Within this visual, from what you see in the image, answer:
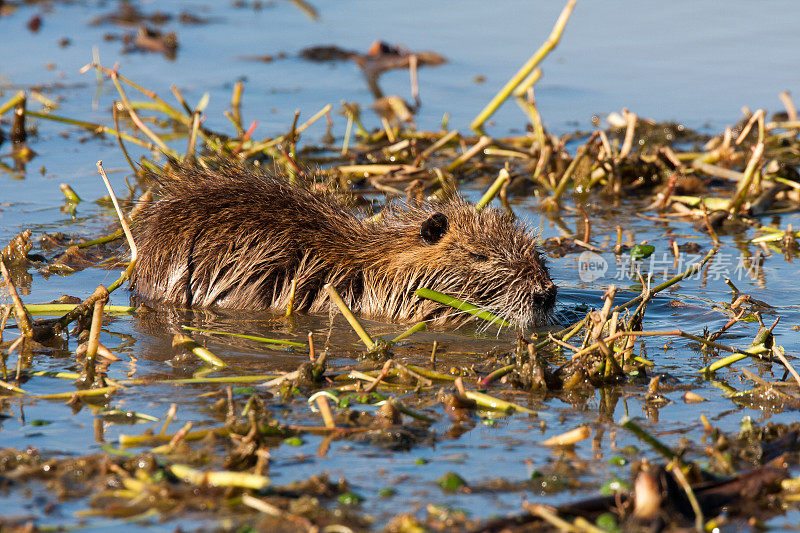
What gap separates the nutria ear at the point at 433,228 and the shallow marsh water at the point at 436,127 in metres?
0.58

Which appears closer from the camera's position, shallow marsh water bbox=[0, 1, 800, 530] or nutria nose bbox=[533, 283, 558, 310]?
shallow marsh water bbox=[0, 1, 800, 530]

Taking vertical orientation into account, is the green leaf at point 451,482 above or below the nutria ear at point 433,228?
below

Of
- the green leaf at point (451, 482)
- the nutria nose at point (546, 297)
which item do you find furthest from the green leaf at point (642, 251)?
the green leaf at point (451, 482)

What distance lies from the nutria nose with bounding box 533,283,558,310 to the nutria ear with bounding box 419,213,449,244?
26.0 inches

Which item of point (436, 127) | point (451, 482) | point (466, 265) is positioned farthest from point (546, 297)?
point (436, 127)

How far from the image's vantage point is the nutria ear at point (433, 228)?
5348mm

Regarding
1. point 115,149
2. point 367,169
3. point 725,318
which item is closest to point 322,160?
point 367,169

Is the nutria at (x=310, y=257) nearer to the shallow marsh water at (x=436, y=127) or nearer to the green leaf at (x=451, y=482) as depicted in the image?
the shallow marsh water at (x=436, y=127)

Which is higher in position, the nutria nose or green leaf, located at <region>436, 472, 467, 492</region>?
→ green leaf, located at <region>436, 472, 467, 492</region>

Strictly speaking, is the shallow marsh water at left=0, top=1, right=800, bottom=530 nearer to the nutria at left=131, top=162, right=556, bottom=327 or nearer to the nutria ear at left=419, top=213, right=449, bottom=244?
the nutria at left=131, top=162, right=556, bottom=327

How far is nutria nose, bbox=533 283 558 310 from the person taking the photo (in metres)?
5.09

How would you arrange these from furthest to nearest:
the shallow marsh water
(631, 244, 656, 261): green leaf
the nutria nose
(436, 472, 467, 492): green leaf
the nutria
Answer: (631, 244, 656, 261): green leaf → the nutria → the nutria nose → the shallow marsh water → (436, 472, 467, 492): green leaf

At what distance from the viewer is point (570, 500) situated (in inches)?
118

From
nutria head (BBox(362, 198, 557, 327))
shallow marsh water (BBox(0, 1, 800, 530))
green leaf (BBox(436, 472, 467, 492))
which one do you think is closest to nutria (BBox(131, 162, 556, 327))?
nutria head (BBox(362, 198, 557, 327))
